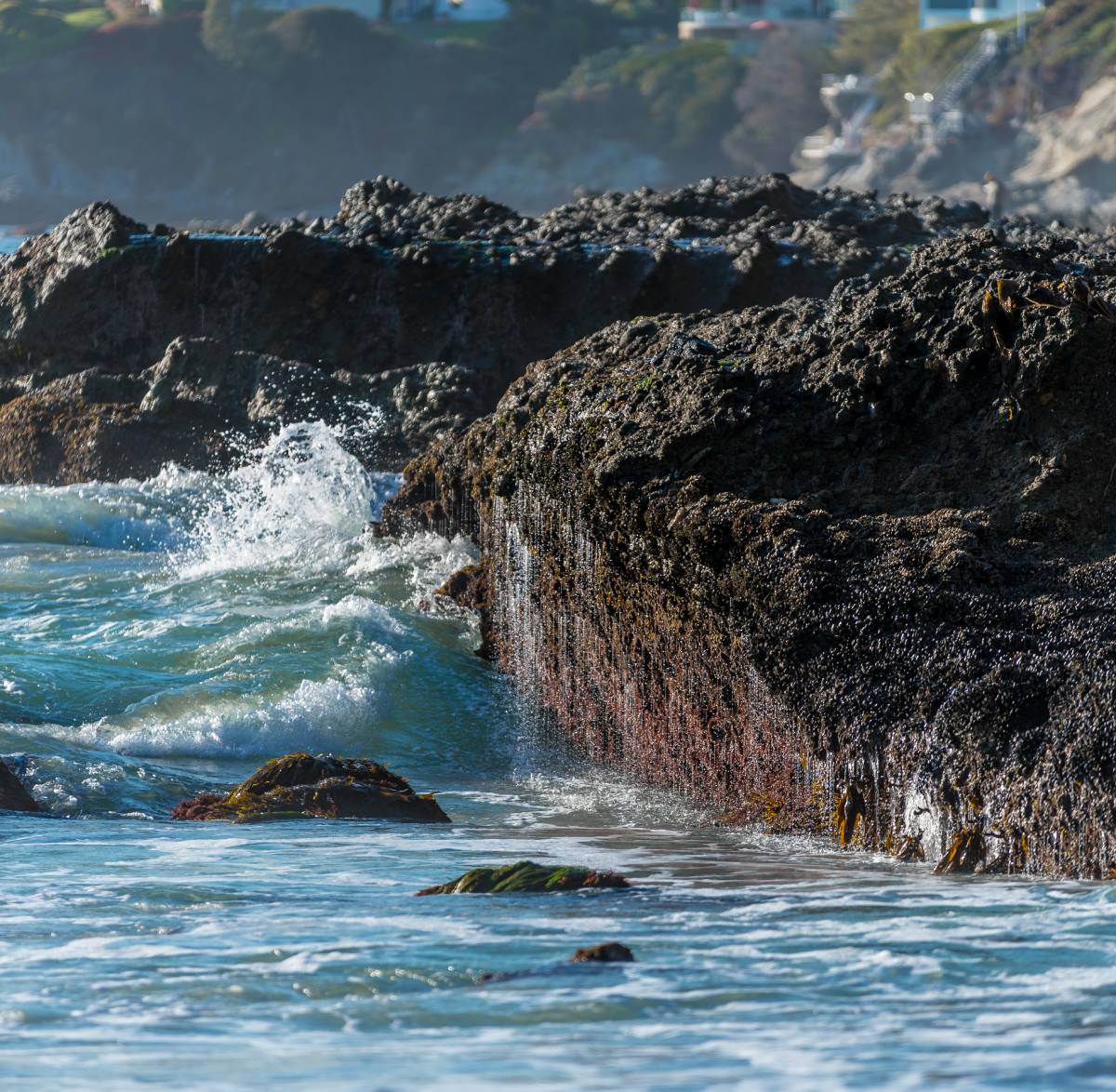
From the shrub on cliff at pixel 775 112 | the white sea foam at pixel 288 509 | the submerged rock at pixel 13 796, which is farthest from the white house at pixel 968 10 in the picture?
the submerged rock at pixel 13 796

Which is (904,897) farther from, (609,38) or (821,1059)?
(609,38)

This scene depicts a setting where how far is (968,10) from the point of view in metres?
102

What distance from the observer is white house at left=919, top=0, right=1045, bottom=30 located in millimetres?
98188

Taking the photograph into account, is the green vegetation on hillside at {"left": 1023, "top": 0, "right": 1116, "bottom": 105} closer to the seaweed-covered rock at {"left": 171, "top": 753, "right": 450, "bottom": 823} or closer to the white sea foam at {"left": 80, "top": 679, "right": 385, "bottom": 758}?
the white sea foam at {"left": 80, "top": 679, "right": 385, "bottom": 758}

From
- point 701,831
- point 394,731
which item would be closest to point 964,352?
point 701,831

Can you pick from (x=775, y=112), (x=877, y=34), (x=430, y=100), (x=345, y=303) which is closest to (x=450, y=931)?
(x=345, y=303)

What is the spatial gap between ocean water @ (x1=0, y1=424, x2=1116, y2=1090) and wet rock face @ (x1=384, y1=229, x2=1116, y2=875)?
0.89ft

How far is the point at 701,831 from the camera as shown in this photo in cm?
662

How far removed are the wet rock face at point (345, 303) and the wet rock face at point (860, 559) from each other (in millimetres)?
6194

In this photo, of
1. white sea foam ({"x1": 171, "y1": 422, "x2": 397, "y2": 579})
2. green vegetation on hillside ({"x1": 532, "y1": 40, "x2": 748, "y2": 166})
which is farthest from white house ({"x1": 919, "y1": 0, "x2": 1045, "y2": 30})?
white sea foam ({"x1": 171, "y1": 422, "x2": 397, "y2": 579})

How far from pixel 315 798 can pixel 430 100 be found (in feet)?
343

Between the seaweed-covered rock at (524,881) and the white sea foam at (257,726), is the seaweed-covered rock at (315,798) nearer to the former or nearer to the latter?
the white sea foam at (257,726)

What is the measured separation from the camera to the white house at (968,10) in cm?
9819

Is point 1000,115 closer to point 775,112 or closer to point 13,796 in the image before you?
point 775,112
